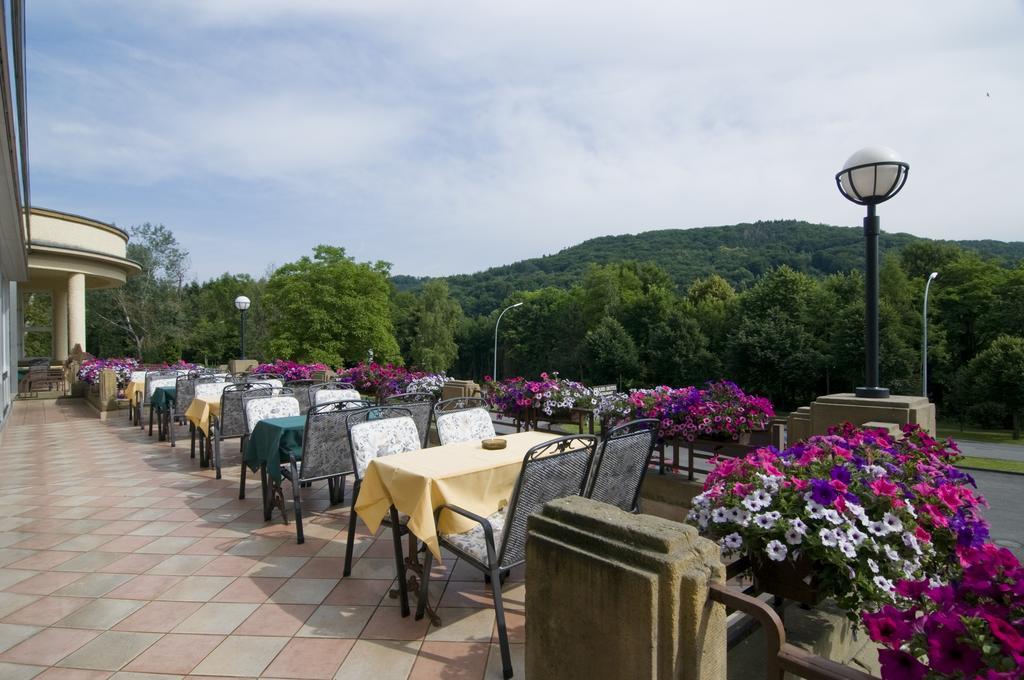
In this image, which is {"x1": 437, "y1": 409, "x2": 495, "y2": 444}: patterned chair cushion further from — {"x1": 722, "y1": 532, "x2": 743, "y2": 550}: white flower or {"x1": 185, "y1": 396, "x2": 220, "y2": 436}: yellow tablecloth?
{"x1": 185, "y1": 396, "x2": 220, "y2": 436}: yellow tablecloth

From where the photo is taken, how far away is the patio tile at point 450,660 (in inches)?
94.2

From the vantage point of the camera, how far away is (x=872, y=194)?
3.84 metres

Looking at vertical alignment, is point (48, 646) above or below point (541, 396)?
below

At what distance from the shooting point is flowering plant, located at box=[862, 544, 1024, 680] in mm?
959

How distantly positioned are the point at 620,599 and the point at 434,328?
47746 mm

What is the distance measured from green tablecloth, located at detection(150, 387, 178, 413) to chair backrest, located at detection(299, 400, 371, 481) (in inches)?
196

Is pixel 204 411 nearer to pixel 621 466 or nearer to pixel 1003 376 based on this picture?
pixel 621 466

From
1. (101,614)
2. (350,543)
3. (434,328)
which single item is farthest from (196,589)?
(434,328)

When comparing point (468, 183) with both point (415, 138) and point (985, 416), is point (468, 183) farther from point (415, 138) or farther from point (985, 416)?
point (985, 416)

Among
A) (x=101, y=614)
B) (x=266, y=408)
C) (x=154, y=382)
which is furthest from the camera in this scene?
(x=154, y=382)

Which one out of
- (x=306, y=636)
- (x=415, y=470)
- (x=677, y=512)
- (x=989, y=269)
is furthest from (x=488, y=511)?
(x=989, y=269)

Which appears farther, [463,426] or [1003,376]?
[1003,376]

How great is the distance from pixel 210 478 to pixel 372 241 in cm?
3079

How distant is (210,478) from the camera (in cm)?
598
